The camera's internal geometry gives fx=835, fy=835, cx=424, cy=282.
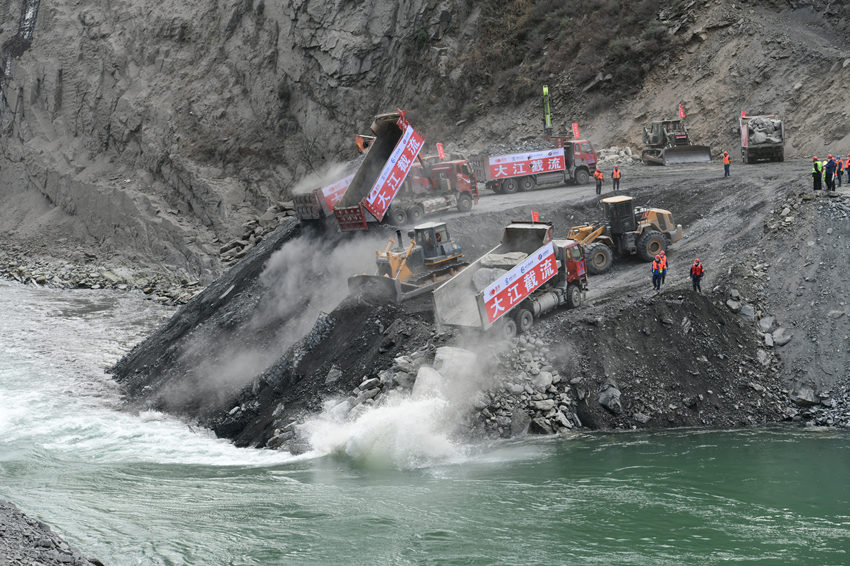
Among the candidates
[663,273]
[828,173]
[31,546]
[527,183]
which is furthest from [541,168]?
[31,546]

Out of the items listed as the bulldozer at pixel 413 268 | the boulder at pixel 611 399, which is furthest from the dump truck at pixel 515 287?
the boulder at pixel 611 399

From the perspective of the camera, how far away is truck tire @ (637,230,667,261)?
22.8 metres

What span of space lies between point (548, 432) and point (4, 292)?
30.5 m

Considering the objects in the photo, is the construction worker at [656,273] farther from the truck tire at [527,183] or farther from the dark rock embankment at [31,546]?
the dark rock embankment at [31,546]

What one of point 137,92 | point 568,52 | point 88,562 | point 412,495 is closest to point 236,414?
point 412,495

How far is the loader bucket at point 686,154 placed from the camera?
1251 inches

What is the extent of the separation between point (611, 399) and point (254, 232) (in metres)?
22.6

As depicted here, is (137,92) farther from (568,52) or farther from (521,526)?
(521,526)

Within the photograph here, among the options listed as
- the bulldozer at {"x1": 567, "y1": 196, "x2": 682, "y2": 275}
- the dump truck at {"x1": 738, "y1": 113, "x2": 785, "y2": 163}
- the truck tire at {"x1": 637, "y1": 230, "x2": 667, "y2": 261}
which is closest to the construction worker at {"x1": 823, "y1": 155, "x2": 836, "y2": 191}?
the bulldozer at {"x1": 567, "y1": 196, "x2": 682, "y2": 275}

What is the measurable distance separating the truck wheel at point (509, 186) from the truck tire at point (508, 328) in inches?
497

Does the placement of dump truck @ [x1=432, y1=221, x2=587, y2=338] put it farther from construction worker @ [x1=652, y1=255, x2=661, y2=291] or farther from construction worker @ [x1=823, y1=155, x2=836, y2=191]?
construction worker @ [x1=823, y1=155, x2=836, y2=191]

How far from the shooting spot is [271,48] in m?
42.7

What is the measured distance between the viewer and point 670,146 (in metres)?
32.0

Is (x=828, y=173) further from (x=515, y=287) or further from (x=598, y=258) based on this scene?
(x=515, y=287)
